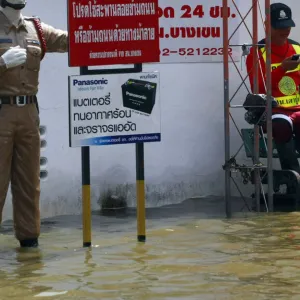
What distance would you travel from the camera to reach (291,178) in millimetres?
10375

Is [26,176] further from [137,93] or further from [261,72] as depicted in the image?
[261,72]

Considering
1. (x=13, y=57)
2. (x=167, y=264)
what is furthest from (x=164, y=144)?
(x=167, y=264)

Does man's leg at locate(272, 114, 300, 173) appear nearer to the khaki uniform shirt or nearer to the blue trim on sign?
the blue trim on sign

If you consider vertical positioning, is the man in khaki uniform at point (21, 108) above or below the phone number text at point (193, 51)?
below

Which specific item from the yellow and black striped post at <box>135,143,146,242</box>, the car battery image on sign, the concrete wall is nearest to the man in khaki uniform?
the car battery image on sign

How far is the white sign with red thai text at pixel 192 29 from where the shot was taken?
10.4 meters

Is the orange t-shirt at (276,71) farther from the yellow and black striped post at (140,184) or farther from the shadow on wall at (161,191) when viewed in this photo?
the yellow and black striped post at (140,184)

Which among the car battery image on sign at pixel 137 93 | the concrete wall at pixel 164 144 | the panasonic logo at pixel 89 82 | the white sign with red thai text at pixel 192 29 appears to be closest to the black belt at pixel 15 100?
the panasonic logo at pixel 89 82

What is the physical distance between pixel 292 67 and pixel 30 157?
323cm

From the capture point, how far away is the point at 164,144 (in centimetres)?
1045

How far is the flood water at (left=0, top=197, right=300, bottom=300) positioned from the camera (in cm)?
645

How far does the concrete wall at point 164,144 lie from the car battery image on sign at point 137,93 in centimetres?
181

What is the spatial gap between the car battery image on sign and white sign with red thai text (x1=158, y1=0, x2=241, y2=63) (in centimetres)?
226

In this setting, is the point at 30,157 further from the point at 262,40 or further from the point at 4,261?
the point at 262,40
